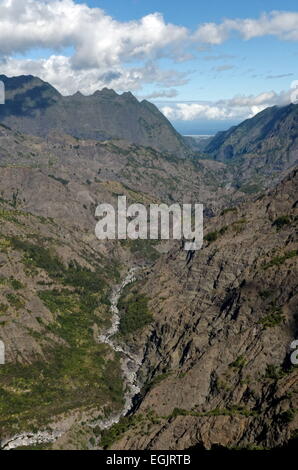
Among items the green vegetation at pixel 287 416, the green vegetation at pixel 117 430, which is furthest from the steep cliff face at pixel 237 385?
the green vegetation at pixel 117 430

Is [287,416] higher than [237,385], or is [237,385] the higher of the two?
[287,416]

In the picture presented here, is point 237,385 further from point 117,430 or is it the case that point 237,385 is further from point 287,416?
point 117,430

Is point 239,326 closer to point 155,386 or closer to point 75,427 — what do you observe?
point 155,386

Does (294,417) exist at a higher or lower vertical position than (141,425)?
higher

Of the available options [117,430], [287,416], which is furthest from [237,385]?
[117,430]

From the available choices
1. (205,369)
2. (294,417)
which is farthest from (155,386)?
(294,417)

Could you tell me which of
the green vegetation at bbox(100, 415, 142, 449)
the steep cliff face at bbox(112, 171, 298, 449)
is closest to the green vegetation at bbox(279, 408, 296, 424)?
the steep cliff face at bbox(112, 171, 298, 449)

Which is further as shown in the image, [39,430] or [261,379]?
[39,430]

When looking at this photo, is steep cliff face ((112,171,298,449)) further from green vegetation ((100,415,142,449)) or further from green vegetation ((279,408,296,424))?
green vegetation ((100,415,142,449))

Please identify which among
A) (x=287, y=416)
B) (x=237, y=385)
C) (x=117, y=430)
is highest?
(x=287, y=416)

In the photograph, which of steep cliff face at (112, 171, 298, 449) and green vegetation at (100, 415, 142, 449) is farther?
green vegetation at (100, 415, 142, 449)
